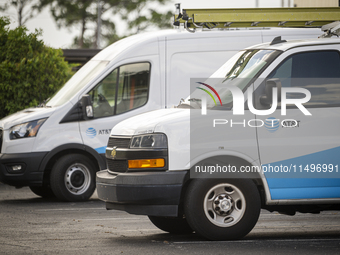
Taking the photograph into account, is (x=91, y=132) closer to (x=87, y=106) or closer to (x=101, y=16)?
(x=87, y=106)

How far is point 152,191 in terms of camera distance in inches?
248

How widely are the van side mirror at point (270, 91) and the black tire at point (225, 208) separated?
2.84 ft

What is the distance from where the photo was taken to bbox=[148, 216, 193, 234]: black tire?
7.32 m

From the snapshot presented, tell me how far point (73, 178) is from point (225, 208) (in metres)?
4.66

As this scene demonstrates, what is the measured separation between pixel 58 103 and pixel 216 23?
3867mm

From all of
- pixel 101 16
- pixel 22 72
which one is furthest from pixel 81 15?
pixel 22 72

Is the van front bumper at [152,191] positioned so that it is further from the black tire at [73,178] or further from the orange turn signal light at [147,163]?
the black tire at [73,178]

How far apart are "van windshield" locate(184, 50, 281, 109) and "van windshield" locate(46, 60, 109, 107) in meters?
3.80

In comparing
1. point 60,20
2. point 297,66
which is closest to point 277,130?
point 297,66

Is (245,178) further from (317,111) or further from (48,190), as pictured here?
(48,190)

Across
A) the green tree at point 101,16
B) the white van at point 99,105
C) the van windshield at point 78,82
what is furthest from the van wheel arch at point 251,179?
the green tree at point 101,16

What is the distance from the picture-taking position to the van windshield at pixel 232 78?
6.64m

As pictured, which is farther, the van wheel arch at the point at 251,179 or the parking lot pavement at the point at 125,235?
the van wheel arch at the point at 251,179

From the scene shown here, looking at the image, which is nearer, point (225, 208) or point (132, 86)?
point (225, 208)
